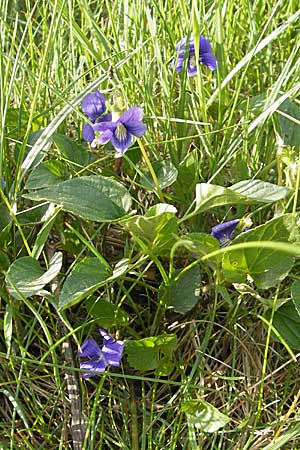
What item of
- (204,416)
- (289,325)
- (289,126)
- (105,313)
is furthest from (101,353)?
(289,126)

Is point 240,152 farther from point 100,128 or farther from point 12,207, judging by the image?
point 12,207

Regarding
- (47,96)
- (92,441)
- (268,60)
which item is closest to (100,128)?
(47,96)

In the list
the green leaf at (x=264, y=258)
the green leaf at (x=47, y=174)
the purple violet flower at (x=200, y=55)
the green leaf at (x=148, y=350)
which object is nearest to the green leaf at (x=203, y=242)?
the green leaf at (x=264, y=258)

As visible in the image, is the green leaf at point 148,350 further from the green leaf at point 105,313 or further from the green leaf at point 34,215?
the green leaf at point 34,215

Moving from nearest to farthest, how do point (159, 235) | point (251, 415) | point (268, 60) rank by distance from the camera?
→ 1. point (159, 235)
2. point (251, 415)
3. point (268, 60)

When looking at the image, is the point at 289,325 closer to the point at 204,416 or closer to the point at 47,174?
the point at 204,416
